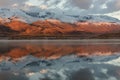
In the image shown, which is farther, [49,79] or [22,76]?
[22,76]

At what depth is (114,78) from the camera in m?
20.4

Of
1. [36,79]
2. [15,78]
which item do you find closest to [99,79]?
[36,79]

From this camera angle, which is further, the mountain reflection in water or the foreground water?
the mountain reflection in water

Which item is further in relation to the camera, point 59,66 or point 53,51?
point 53,51

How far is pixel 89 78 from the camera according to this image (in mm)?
20516

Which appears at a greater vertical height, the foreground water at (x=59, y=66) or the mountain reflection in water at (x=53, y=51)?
Result: the foreground water at (x=59, y=66)

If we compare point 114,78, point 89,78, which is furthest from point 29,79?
point 114,78

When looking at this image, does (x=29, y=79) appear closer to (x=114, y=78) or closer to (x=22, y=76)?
(x=22, y=76)

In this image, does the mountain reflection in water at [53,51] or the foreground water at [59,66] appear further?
the mountain reflection in water at [53,51]

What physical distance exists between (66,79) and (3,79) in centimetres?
364

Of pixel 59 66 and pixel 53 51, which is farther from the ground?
pixel 59 66

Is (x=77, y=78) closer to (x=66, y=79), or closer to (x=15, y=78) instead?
(x=66, y=79)

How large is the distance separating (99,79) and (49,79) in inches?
118

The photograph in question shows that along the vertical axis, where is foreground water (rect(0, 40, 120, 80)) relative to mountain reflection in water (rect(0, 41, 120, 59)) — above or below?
above
